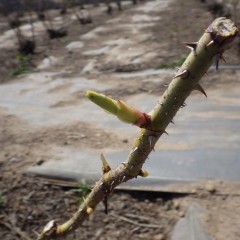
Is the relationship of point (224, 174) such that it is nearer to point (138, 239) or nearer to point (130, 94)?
point (138, 239)

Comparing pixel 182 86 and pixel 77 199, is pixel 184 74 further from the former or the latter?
pixel 77 199

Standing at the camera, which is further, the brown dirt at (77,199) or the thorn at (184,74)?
the brown dirt at (77,199)

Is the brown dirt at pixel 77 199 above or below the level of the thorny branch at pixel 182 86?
below

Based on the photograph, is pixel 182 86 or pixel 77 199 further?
pixel 77 199

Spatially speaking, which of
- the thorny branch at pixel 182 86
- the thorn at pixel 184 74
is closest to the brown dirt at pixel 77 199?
the thorny branch at pixel 182 86

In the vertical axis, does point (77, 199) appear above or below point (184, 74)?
below

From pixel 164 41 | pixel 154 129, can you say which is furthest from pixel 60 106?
pixel 154 129

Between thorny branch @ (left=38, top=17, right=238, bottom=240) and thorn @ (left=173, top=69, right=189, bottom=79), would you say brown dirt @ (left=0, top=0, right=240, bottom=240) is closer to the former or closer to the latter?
thorny branch @ (left=38, top=17, right=238, bottom=240)

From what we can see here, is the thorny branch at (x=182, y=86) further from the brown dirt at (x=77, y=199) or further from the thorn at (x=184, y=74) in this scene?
the brown dirt at (x=77, y=199)

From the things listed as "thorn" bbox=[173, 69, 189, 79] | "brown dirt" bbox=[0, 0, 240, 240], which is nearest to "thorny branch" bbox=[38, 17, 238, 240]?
"thorn" bbox=[173, 69, 189, 79]

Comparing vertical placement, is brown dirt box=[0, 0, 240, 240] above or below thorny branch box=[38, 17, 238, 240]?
below

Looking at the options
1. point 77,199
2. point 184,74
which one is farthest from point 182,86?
point 77,199
